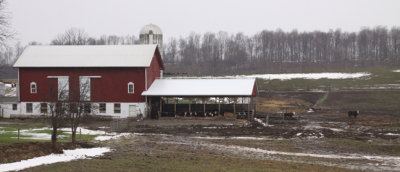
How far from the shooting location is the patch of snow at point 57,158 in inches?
813

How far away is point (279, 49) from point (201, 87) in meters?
92.3

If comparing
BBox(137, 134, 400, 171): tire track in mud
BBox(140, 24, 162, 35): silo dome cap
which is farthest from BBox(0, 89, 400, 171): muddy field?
BBox(140, 24, 162, 35): silo dome cap

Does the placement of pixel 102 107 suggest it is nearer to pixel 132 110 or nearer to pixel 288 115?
pixel 132 110

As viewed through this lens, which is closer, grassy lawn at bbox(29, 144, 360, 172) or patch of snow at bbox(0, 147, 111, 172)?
patch of snow at bbox(0, 147, 111, 172)

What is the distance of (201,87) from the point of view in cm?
5222

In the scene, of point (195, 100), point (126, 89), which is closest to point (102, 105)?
point (126, 89)

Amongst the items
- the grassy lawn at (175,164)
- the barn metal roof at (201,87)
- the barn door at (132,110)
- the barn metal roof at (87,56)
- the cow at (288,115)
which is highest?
the barn metal roof at (87,56)

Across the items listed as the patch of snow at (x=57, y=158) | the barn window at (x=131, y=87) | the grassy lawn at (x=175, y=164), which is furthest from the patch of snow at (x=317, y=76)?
the patch of snow at (x=57, y=158)

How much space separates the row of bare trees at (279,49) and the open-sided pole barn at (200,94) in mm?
71364

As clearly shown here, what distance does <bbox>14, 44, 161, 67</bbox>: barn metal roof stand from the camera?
52.2 meters

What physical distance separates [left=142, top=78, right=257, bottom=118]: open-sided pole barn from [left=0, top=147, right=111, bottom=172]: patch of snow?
23.0 metres

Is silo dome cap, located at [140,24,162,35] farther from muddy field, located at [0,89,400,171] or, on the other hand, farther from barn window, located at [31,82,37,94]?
muddy field, located at [0,89,400,171]

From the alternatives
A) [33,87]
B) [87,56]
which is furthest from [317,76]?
[33,87]

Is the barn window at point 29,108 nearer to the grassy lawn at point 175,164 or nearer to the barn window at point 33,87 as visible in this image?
the barn window at point 33,87
